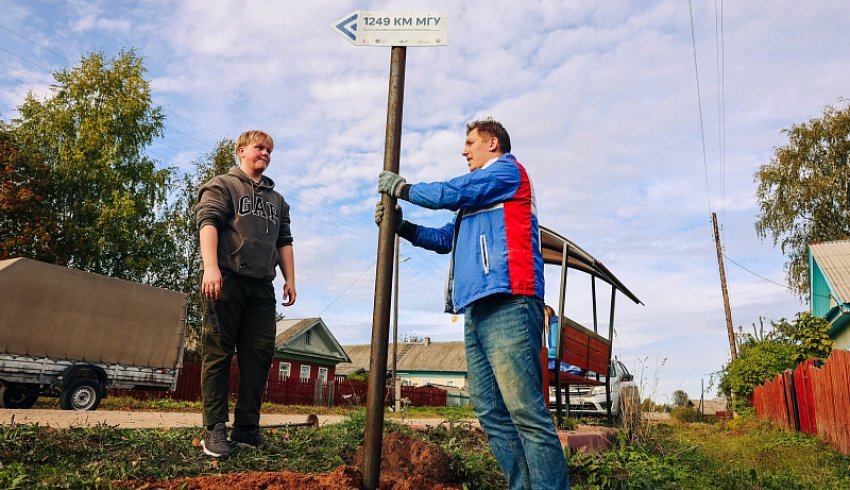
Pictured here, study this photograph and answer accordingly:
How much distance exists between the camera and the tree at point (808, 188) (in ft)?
78.6

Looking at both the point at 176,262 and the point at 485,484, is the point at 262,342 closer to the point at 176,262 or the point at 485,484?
the point at 485,484

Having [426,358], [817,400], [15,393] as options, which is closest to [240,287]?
[15,393]

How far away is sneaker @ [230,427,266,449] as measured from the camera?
3.83 m

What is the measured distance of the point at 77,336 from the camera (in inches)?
434

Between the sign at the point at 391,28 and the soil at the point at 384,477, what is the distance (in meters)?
2.40

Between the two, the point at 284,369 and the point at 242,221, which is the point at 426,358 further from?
the point at 242,221

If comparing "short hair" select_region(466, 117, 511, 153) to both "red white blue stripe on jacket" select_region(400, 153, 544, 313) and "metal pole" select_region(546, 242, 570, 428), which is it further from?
"metal pole" select_region(546, 242, 570, 428)

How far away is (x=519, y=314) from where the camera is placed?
9.21ft

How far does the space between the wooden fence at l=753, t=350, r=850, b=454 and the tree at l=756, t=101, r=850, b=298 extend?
42.6 ft

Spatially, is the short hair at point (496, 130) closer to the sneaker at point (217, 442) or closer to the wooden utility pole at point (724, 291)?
the sneaker at point (217, 442)

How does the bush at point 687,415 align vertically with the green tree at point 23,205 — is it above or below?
below

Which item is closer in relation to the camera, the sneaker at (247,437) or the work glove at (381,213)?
the work glove at (381,213)

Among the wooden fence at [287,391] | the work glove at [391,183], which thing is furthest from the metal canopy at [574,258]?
the wooden fence at [287,391]

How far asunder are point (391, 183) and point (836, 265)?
18287 millimetres
